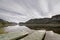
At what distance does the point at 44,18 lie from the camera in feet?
29.3

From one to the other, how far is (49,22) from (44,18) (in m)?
1.11

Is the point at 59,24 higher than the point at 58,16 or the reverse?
the reverse

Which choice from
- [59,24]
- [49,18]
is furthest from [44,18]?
[59,24]

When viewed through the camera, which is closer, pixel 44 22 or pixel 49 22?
pixel 49 22

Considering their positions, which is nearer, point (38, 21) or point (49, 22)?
point (49, 22)

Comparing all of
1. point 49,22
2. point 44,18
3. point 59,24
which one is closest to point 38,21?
point 44,18

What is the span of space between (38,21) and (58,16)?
206cm

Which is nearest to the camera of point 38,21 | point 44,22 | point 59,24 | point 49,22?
point 59,24

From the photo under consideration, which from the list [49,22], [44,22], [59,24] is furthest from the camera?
[44,22]

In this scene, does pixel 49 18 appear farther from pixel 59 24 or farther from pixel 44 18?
pixel 59 24

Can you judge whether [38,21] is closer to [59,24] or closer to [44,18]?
[44,18]

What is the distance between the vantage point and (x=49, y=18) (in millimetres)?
8633

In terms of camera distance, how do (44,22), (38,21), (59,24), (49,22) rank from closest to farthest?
(59,24), (49,22), (44,22), (38,21)

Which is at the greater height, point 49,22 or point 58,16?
point 58,16
